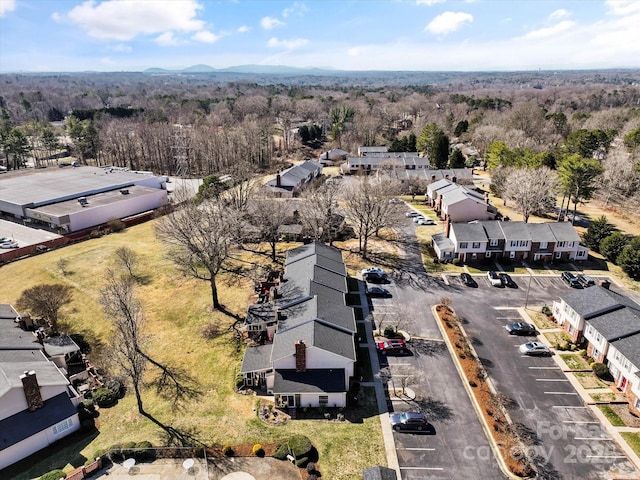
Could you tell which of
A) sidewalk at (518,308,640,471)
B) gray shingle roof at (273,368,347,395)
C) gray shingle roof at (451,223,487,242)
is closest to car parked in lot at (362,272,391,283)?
gray shingle roof at (451,223,487,242)

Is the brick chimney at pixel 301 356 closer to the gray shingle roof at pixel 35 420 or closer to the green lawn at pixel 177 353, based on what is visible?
the green lawn at pixel 177 353

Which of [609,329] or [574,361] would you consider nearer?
[609,329]

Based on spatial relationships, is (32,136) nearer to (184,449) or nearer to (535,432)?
(184,449)

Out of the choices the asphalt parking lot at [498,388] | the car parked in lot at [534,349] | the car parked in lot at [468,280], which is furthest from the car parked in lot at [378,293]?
the car parked in lot at [534,349]

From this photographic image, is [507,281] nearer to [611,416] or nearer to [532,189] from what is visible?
[611,416]

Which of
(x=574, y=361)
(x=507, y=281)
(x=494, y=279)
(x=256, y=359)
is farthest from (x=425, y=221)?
(x=256, y=359)

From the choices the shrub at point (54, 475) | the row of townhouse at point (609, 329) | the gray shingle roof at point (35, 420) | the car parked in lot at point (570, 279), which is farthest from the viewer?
the car parked in lot at point (570, 279)

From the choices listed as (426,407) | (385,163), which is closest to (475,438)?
(426,407)
